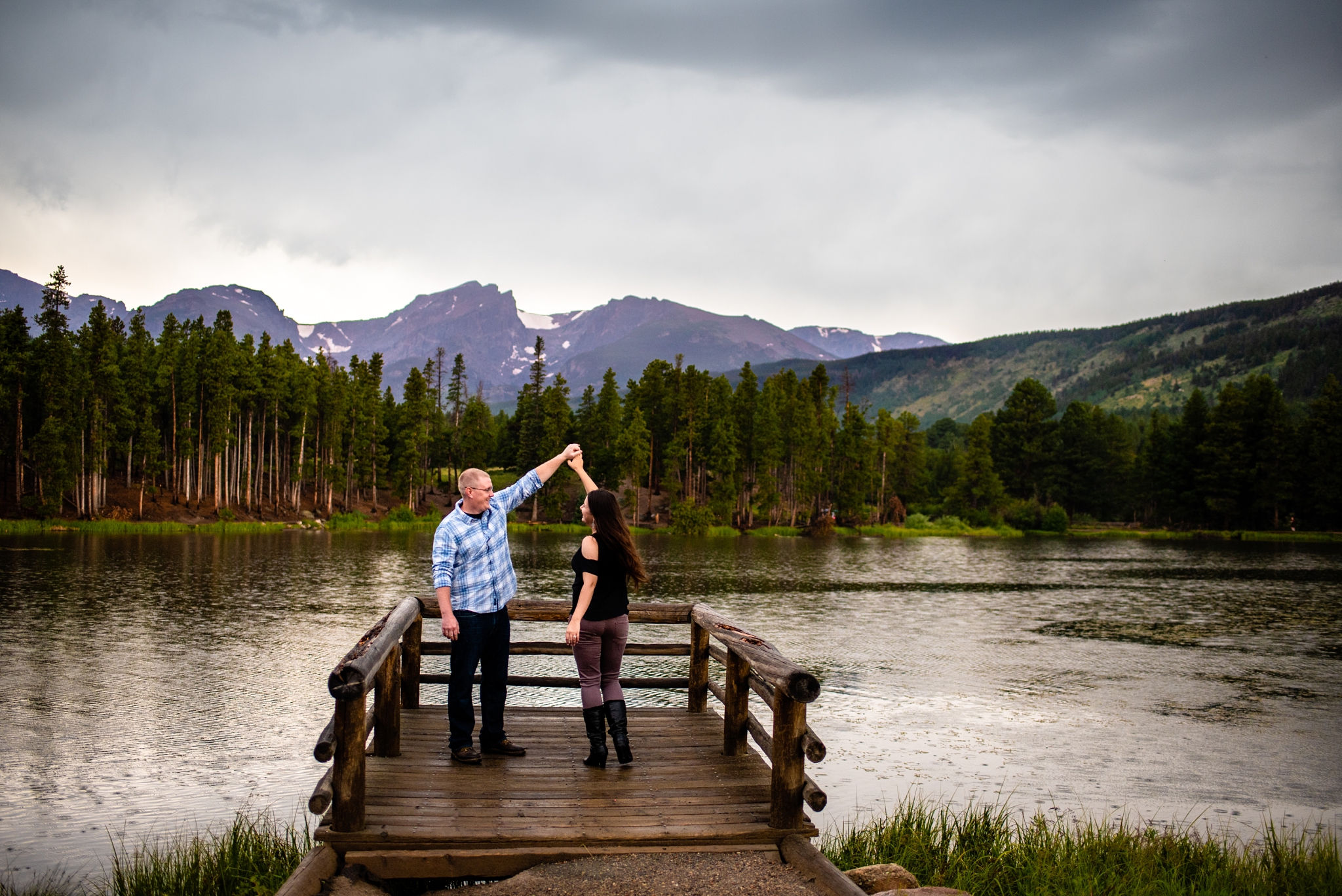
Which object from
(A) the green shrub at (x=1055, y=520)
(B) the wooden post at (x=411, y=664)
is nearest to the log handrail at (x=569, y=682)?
(B) the wooden post at (x=411, y=664)

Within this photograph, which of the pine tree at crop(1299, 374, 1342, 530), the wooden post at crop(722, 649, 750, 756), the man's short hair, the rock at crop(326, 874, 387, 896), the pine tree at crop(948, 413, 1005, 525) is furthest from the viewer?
the pine tree at crop(948, 413, 1005, 525)

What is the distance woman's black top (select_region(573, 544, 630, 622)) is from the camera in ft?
23.3

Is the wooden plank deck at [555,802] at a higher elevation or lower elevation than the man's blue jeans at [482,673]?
lower

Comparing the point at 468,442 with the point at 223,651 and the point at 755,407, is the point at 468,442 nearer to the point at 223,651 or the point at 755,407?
the point at 755,407

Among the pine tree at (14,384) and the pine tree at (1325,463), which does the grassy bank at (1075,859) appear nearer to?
the pine tree at (14,384)

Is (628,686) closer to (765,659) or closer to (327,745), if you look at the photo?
(765,659)

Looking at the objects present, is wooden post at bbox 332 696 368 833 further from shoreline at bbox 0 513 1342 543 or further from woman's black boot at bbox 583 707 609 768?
shoreline at bbox 0 513 1342 543

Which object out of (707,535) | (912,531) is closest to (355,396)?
(707,535)

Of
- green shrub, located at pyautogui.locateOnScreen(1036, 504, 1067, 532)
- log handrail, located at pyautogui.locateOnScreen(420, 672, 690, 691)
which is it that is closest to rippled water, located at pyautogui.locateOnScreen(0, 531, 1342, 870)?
log handrail, located at pyautogui.locateOnScreen(420, 672, 690, 691)

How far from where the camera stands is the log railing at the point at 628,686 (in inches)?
227

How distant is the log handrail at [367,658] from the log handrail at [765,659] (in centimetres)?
282

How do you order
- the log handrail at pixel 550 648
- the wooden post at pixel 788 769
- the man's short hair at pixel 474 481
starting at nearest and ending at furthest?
the wooden post at pixel 788 769 < the man's short hair at pixel 474 481 < the log handrail at pixel 550 648

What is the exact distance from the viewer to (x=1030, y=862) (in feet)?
25.9

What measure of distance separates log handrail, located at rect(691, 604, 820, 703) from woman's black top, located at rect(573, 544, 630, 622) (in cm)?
108
